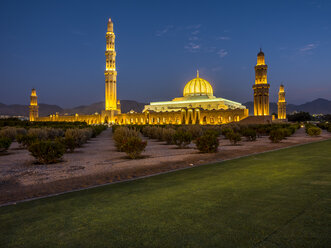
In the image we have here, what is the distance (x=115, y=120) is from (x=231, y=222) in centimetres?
7309

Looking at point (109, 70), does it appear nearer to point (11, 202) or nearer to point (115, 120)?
point (115, 120)

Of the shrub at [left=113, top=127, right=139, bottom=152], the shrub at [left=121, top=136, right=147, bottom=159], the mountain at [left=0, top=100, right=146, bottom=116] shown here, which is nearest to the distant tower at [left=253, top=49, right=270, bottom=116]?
the shrub at [left=113, top=127, right=139, bottom=152]

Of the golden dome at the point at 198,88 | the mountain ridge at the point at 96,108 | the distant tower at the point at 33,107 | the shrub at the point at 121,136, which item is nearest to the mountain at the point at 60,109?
the mountain ridge at the point at 96,108

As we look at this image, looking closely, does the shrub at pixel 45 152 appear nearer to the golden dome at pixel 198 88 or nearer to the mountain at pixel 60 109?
the golden dome at pixel 198 88

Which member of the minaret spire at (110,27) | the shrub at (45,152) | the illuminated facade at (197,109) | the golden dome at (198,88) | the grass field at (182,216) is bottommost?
the grass field at (182,216)

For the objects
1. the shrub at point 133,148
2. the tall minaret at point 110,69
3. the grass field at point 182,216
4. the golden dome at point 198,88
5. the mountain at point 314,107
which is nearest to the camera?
the grass field at point 182,216

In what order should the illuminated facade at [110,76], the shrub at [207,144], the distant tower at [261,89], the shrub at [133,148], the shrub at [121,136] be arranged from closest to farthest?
the shrub at [133,148] < the shrub at [207,144] < the shrub at [121,136] < the distant tower at [261,89] < the illuminated facade at [110,76]

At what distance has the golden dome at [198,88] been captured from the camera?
74250 millimetres

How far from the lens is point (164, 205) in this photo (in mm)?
4078

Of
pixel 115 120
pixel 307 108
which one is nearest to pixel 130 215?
pixel 115 120

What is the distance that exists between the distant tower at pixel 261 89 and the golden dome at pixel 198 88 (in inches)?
662

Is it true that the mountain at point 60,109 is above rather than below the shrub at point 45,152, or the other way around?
above

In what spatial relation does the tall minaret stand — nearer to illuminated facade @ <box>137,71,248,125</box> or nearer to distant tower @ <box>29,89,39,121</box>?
illuminated facade @ <box>137,71,248,125</box>

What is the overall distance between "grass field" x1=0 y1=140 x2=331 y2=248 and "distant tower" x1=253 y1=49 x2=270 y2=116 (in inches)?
2248
